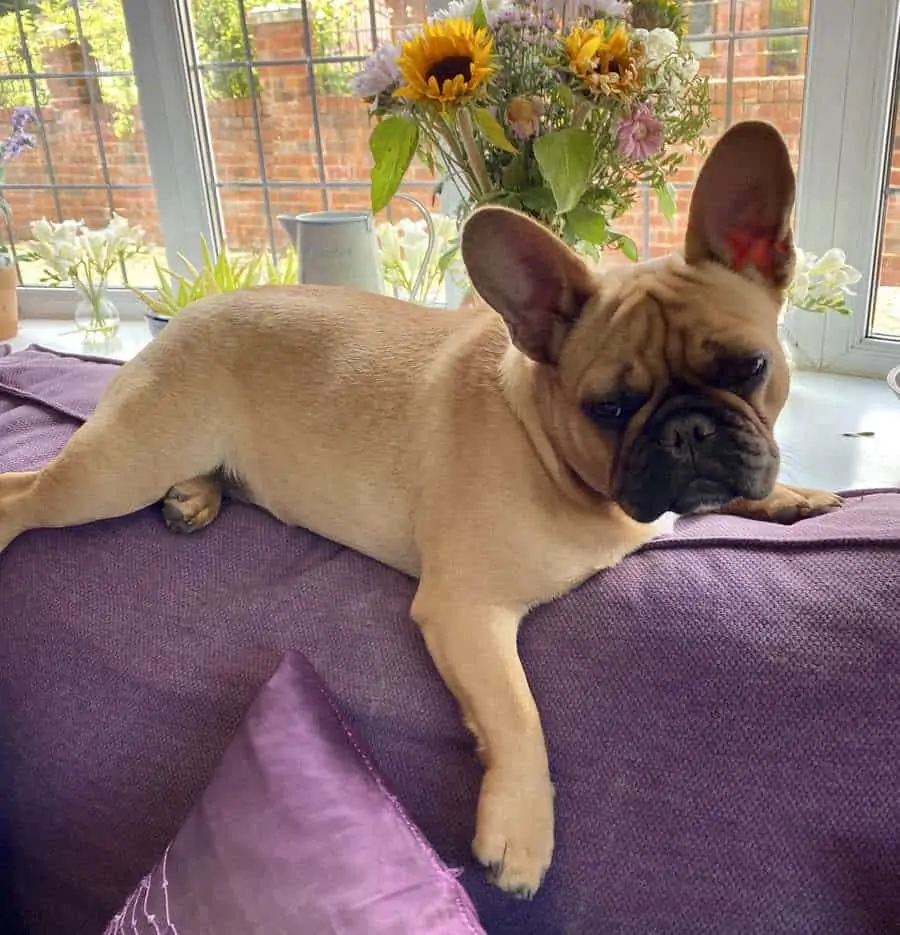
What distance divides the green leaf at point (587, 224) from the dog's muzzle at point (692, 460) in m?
0.42

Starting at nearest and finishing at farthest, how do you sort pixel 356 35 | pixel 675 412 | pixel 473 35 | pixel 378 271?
pixel 675 412 → pixel 473 35 → pixel 378 271 → pixel 356 35

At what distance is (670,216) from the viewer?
53.9 inches

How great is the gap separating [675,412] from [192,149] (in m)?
1.64

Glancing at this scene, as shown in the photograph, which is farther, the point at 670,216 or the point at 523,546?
the point at 670,216

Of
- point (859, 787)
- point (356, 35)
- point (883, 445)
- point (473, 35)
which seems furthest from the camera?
point (356, 35)

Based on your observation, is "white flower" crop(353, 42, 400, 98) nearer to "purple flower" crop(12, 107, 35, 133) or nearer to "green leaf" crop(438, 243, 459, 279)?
"green leaf" crop(438, 243, 459, 279)

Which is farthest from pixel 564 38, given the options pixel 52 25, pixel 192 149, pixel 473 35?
pixel 52 25

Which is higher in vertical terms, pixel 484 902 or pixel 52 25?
pixel 52 25

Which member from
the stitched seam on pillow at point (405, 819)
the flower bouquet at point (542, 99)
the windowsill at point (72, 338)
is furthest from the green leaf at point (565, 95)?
the windowsill at point (72, 338)

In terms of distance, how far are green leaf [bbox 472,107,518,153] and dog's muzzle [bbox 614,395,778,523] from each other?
1.47ft

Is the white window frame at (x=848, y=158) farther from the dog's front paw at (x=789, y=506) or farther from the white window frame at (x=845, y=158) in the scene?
the dog's front paw at (x=789, y=506)

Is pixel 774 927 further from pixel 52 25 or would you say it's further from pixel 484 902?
pixel 52 25

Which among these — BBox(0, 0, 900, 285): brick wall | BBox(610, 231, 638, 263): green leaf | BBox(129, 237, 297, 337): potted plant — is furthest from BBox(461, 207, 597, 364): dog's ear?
BBox(0, 0, 900, 285): brick wall

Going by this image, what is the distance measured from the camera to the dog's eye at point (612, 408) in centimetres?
85
